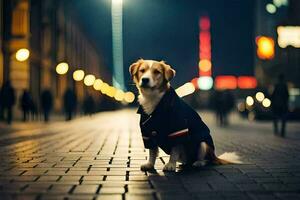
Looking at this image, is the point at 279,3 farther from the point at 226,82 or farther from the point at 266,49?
the point at 226,82

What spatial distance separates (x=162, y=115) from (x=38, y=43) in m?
28.8

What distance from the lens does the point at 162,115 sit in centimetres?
587

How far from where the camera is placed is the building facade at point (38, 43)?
1046 inches

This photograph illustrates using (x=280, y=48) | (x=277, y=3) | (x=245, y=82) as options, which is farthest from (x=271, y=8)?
(x=245, y=82)

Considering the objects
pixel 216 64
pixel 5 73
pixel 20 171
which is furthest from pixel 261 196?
pixel 216 64

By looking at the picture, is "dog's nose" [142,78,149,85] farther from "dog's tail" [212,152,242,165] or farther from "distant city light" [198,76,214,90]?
"distant city light" [198,76,214,90]

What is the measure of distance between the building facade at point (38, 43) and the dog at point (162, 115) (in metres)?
17.3

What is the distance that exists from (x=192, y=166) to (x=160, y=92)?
106 cm

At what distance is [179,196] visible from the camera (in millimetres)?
4438

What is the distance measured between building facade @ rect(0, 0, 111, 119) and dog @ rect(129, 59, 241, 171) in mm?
17266

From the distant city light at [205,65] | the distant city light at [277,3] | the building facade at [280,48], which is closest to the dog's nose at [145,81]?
the building facade at [280,48]

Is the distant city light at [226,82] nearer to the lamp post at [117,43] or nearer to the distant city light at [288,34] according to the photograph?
the lamp post at [117,43]

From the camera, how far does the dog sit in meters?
5.84

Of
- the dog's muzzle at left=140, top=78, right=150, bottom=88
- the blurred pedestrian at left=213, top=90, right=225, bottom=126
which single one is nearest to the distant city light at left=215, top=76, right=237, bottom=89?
the blurred pedestrian at left=213, top=90, right=225, bottom=126
